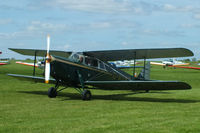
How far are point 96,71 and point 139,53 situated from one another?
2.13 metres

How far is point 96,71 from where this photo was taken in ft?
44.3

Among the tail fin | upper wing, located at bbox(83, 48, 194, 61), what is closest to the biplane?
upper wing, located at bbox(83, 48, 194, 61)

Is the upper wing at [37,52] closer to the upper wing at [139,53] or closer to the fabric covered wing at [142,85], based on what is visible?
the upper wing at [139,53]

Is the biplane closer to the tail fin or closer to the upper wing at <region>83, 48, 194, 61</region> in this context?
the upper wing at <region>83, 48, 194, 61</region>

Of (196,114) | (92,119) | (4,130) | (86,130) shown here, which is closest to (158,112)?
(196,114)

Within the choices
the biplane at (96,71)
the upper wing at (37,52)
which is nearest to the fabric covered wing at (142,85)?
the biplane at (96,71)

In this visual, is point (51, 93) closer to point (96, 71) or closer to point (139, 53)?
point (96, 71)

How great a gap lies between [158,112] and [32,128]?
156 inches

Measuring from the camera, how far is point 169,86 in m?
11.9

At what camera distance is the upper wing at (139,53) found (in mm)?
12242

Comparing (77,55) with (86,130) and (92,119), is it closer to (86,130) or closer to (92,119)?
(92,119)

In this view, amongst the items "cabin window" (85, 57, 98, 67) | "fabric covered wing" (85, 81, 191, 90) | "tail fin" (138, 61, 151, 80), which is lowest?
"fabric covered wing" (85, 81, 191, 90)

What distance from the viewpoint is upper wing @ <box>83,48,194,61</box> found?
1224cm

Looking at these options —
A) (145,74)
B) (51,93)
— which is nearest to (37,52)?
(51,93)
